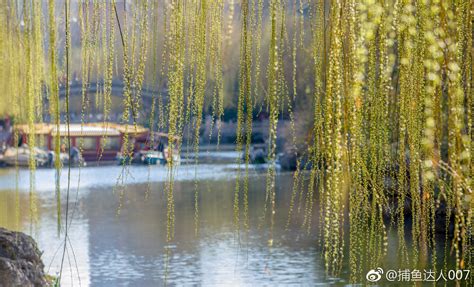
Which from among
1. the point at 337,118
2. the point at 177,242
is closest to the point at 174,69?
the point at 337,118

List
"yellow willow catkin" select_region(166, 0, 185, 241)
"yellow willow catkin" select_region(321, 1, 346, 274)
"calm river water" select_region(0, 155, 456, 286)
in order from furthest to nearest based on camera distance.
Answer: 1. "calm river water" select_region(0, 155, 456, 286)
2. "yellow willow catkin" select_region(166, 0, 185, 241)
3. "yellow willow catkin" select_region(321, 1, 346, 274)

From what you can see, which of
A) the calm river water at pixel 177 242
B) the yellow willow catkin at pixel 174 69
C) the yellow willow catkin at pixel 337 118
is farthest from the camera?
the calm river water at pixel 177 242

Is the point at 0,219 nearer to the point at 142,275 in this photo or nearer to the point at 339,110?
the point at 142,275

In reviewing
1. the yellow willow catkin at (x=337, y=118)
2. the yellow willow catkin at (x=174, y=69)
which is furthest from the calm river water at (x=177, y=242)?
the yellow willow catkin at (x=337, y=118)

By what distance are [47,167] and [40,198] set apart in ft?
36.1

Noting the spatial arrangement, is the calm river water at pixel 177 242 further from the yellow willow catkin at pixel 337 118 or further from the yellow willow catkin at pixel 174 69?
the yellow willow catkin at pixel 337 118

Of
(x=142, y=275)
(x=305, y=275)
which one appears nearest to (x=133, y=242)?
(x=142, y=275)

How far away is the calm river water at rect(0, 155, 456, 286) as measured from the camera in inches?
377

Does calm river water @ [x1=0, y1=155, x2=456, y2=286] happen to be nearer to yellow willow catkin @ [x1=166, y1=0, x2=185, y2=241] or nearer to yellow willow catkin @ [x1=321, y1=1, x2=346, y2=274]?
yellow willow catkin @ [x1=166, y1=0, x2=185, y2=241]

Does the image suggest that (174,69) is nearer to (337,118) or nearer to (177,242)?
(337,118)

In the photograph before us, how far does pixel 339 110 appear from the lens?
156cm

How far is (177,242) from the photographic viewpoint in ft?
41.1

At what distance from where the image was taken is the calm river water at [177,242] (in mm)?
9586

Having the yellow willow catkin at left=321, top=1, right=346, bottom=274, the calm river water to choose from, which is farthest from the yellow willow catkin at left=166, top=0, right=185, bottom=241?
the calm river water
